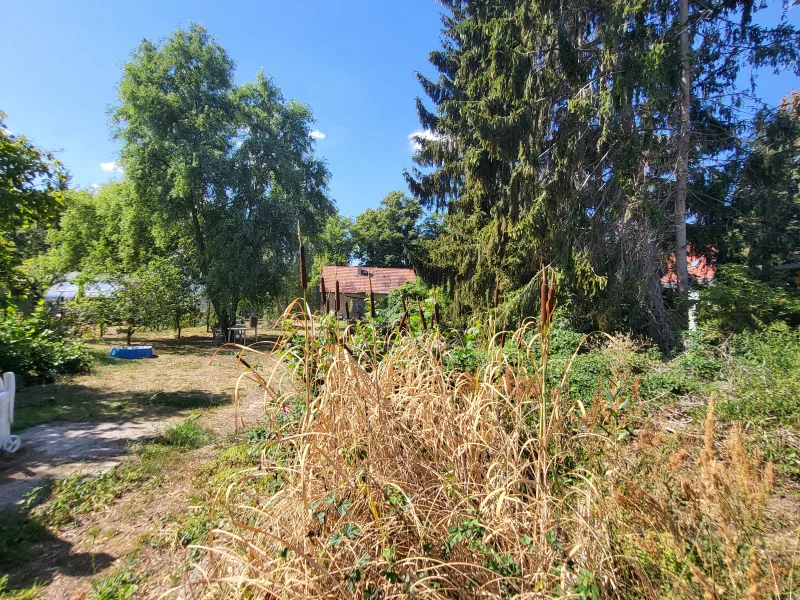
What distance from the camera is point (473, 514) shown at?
1631mm

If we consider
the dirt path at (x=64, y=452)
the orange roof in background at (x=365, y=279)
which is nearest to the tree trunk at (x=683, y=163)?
the dirt path at (x=64, y=452)

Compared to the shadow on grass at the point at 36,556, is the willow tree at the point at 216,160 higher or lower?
higher

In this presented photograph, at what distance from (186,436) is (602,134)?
8273 millimetres

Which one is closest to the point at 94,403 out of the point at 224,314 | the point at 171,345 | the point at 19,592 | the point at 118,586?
the point at 19,592

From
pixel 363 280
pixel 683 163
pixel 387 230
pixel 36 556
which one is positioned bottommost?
pixel 36 556

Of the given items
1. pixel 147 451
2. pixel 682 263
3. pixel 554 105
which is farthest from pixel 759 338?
pixel 147 451

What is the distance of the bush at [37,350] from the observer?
7078mm

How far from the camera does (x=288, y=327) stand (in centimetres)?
227

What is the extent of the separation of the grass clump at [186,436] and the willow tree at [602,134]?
6542mm

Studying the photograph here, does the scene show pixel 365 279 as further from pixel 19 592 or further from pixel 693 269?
pixel 19 592

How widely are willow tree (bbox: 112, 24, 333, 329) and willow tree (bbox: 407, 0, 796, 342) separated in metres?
8.64

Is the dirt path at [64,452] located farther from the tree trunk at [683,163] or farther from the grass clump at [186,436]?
the tree trunk at [683,163]

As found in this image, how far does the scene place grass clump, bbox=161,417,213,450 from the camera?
14.9ft

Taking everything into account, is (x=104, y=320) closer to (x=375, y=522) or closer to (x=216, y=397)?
(x=216, y=397)
